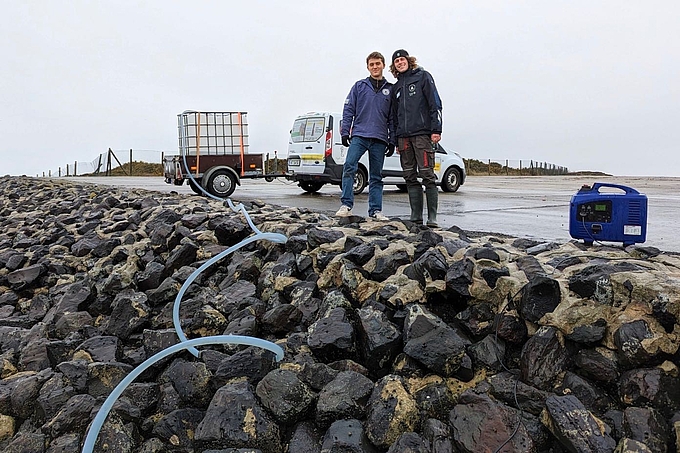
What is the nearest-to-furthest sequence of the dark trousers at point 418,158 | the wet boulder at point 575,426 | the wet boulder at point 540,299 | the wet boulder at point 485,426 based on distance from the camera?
the wet boulder at point 575,426
the wet boulder at point 485,426
the wet boulder at point 540,299
the dark trousers at point 418,158

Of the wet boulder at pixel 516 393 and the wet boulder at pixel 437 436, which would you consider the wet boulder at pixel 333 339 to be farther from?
the wet boulder at pixel 516 393

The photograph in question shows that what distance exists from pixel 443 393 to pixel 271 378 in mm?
958

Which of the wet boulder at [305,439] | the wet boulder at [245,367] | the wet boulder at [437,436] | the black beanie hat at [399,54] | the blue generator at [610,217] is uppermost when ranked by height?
the black beanie hat at [399,54]

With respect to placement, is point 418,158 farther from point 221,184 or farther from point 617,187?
point 221,184

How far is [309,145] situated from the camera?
11969mm

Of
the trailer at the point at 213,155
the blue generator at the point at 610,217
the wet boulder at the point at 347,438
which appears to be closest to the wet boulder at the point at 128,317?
the wet boulder at the point at 347,438

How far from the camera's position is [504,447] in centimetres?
252

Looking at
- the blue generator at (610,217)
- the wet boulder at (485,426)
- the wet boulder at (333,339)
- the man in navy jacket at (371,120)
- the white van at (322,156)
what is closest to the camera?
the wet boulder at (485,426)

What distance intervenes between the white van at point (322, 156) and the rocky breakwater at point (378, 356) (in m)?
6.86

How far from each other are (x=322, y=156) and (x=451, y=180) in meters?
3.32

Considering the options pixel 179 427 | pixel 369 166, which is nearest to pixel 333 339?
pixel 179 427

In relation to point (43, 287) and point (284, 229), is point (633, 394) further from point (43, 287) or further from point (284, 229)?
point (43, 287)

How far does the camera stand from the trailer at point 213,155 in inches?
430

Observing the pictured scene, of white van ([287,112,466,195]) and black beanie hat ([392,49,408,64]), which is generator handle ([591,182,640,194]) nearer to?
black beanie hat ([392,49,408,64])
